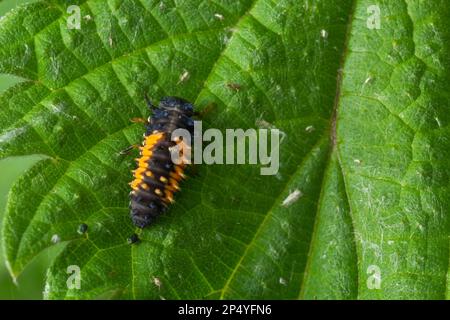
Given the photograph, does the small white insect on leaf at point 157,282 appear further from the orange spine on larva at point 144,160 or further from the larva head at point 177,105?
the larva head at point 177,105

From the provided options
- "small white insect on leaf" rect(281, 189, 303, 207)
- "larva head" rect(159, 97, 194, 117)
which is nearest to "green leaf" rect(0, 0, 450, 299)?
"small white insect on leaf" rect(281, 189, 303, 207)

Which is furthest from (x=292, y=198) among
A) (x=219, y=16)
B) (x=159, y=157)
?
A: (x=219, y=16)

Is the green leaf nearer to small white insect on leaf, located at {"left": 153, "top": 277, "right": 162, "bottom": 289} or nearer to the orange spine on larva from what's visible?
small white insect on leaf, located at {"left": 153, "top": 277, "right": 162, "bottom": 289}

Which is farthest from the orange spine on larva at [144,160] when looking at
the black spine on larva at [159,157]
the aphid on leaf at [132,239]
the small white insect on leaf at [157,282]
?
the small white insect on leaf at [157,282]

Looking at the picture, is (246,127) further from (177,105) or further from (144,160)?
(144,160)
